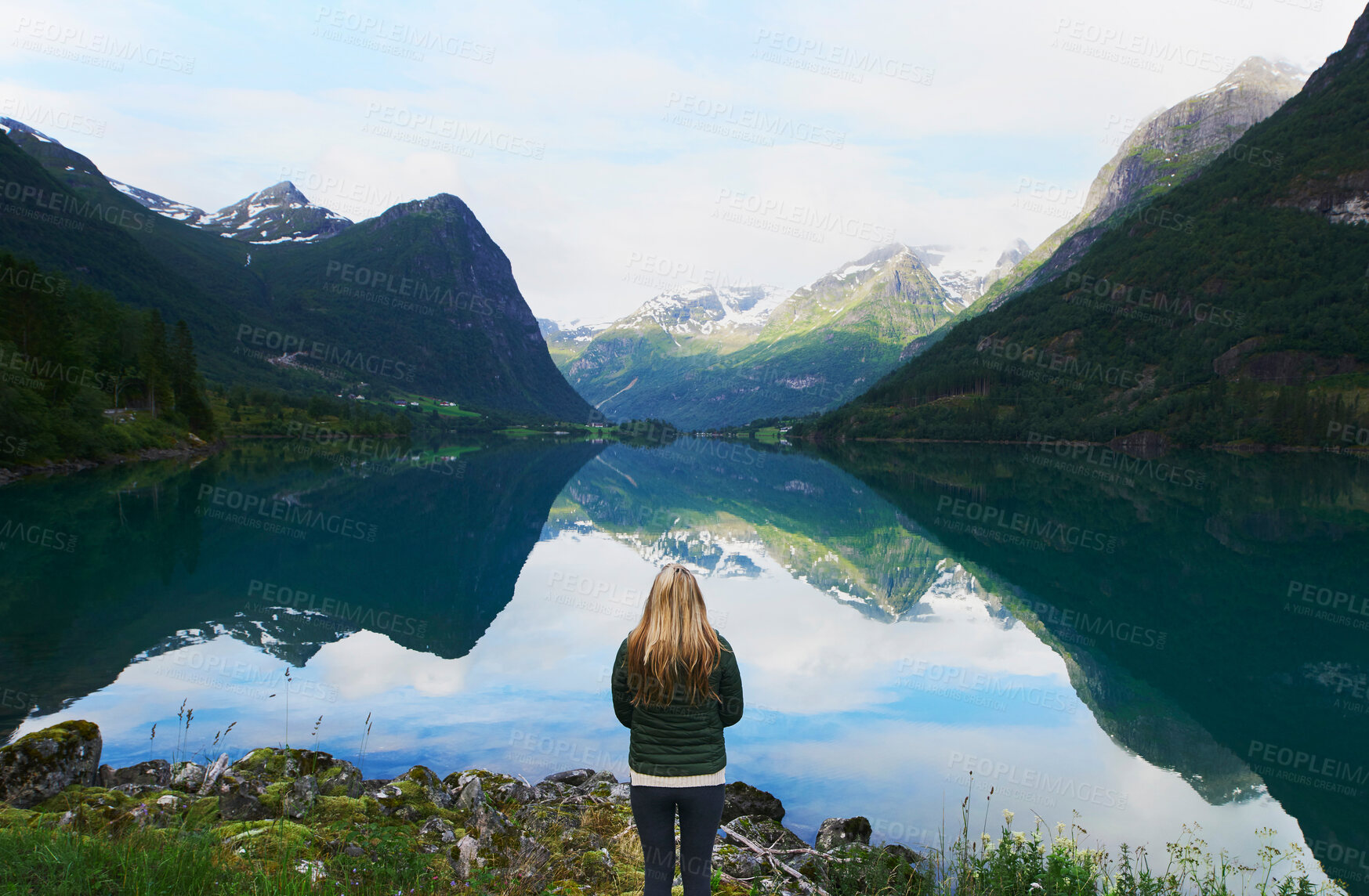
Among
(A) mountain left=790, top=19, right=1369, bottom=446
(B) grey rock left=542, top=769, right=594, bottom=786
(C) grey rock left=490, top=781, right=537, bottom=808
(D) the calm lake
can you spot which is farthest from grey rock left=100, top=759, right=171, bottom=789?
(A) mountain left=790, top=19, right=1369, bottom=446

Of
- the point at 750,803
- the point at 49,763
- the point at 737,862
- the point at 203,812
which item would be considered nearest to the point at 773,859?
the point at 737,862

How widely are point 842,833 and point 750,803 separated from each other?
149 centimetres

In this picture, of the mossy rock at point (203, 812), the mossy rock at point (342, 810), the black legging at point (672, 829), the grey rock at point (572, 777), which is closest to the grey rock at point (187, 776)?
the mossy rock at point (203, 812)

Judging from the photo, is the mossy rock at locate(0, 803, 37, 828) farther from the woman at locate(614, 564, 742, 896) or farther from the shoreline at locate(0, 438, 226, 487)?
the shoreline at locate(0, 438, 226, 487)

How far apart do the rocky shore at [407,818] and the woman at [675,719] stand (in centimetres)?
203

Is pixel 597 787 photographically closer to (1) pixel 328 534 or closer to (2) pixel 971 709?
(2) pixel 971 709

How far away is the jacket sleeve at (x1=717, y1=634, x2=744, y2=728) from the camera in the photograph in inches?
228

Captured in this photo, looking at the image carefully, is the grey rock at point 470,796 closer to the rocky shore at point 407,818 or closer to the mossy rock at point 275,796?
the rocky shore at point 407,818

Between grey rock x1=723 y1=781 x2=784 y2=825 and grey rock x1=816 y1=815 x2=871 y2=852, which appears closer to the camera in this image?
grey rock x1=816 y1=815 x2=871 y2=852

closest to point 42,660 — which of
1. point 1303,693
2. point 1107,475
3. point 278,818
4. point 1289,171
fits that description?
point 278,818

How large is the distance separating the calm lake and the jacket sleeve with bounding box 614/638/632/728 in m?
5.70

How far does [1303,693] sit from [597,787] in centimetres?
1533

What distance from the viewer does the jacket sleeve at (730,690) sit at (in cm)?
579

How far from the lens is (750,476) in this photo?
267 ft
